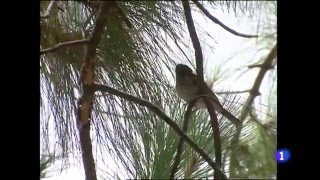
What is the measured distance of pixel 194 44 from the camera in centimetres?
64

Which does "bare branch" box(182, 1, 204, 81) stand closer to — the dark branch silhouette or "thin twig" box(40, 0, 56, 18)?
the dark branch silhouette

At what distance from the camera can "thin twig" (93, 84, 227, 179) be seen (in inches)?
23.8

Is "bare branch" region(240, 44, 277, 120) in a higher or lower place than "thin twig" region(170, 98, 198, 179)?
higher

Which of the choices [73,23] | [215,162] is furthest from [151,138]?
[73,23]

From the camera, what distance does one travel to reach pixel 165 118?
619mm

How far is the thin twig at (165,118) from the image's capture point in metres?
0.60
